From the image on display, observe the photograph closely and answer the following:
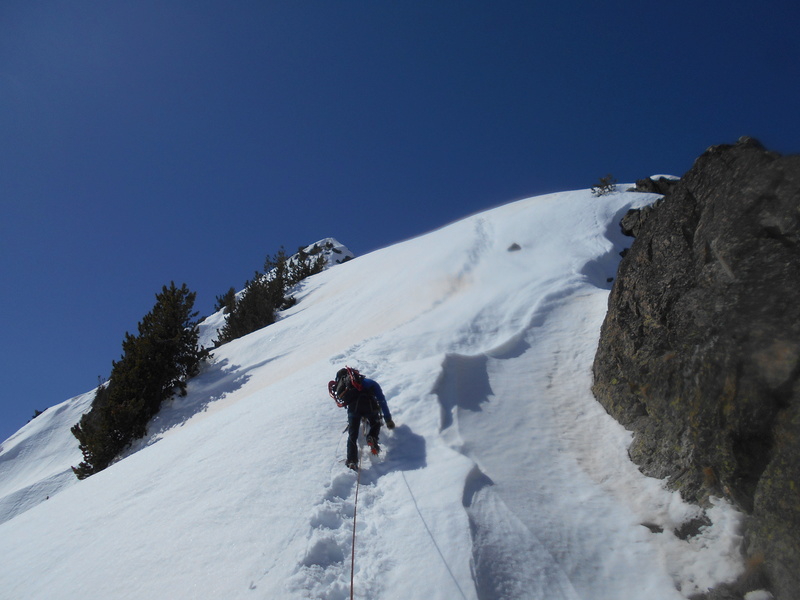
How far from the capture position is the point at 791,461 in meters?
3.71

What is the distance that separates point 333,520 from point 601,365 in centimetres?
496

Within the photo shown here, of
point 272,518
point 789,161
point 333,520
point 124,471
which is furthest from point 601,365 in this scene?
point 124,471

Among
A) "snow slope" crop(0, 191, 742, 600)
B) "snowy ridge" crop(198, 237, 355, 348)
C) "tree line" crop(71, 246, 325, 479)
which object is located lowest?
"snow slope" crop(0, 191, 742, 600)

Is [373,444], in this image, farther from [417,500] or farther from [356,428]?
[417,500]

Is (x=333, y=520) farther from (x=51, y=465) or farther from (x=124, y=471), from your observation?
(x=51, y=465)

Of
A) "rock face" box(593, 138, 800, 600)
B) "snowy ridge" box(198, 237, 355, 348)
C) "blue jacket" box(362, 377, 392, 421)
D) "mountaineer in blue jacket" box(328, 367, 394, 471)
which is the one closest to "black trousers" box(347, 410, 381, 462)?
"mountaineer in blue jacket" box(328, 367, 394, 471)

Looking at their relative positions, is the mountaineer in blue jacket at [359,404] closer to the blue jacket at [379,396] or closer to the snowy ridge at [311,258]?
the blue jacket at [379,396]

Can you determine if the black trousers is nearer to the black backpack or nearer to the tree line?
the black backpack

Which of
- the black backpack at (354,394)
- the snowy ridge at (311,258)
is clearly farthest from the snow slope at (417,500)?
the snowy ridge at (311,258)

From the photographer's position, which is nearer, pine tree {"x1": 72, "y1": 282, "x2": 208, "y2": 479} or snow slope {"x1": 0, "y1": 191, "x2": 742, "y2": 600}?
snow slope {"x1": 0, "y1": 191, "x2": 742, "y2": 600}

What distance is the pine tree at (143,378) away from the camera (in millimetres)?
13047

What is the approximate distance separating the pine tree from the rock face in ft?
43.3

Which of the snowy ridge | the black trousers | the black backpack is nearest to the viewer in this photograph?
the black trousers

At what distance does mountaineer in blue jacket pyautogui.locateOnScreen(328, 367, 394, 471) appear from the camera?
613 cm
